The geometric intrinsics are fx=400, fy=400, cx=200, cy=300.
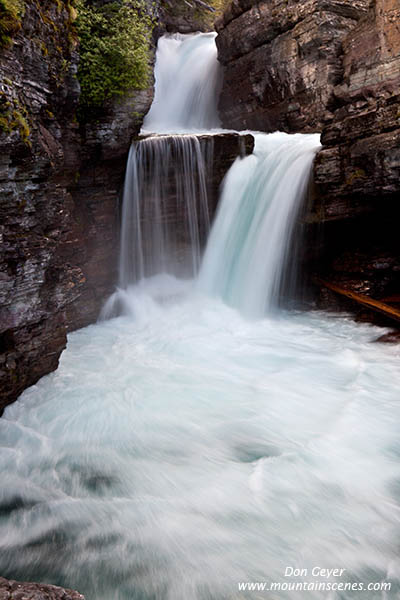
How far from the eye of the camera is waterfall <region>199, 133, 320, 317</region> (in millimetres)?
8156

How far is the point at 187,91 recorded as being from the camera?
1404cm

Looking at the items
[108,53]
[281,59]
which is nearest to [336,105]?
[281,59]

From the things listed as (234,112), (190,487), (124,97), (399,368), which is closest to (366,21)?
(234,112)

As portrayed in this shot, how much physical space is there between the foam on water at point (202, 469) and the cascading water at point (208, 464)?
0.05ft

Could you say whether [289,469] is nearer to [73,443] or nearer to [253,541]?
[253,541]

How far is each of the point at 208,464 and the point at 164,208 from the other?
6290 mm

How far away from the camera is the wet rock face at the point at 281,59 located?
10.0m

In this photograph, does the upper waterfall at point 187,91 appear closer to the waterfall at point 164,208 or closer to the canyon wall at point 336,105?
the canyon wall at point 336,105

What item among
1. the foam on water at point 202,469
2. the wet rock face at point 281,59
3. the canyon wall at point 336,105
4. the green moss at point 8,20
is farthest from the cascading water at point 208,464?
the green moss at point 8,20

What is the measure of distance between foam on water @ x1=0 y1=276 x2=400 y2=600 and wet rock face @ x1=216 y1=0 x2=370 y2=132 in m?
7.19

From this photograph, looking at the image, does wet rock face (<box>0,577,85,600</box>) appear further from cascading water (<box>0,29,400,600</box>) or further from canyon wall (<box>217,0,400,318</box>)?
canyon wall (<box>217,0,400,318</box>)

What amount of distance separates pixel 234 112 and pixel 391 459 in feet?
38.8

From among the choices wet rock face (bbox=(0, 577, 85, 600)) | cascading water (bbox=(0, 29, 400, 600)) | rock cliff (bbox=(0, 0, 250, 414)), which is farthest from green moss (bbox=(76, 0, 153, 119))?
wet rock face (bbox=(0, 577, 85, 600))

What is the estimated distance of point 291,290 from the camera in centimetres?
875
